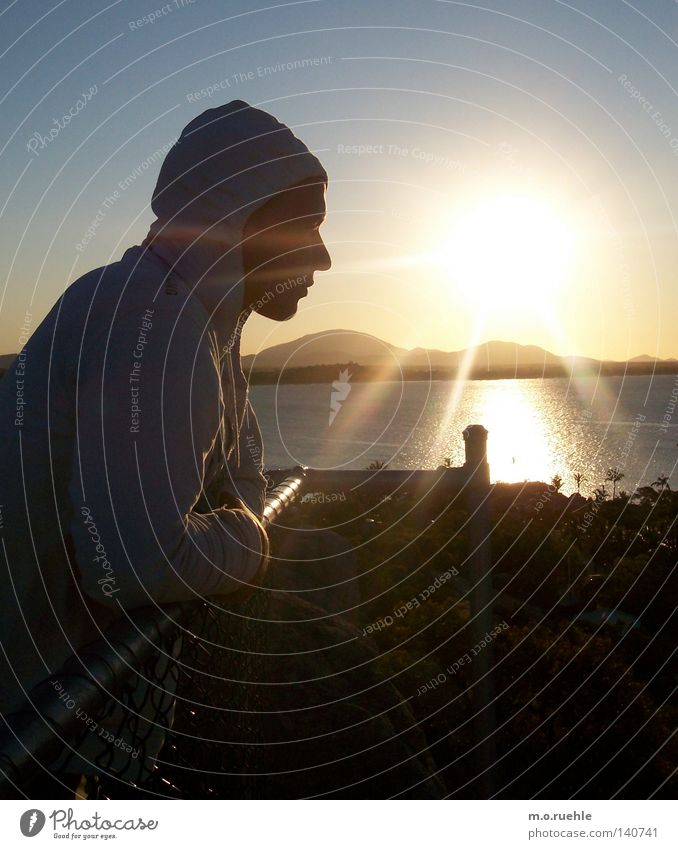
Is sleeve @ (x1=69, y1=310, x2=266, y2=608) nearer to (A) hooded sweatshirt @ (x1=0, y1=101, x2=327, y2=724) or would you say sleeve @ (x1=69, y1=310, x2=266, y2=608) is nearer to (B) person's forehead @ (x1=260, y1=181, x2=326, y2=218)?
(A) hooded sweatshirt @ (x1=0, y1=101, x2=327, y2=724)

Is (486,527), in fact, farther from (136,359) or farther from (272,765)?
(136,359)

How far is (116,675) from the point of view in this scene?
6.26 ft

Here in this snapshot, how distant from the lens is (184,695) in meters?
2.88

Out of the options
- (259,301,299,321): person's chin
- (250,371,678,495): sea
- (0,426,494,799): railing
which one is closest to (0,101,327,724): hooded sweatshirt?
Answer: (0,426,494,799): railing

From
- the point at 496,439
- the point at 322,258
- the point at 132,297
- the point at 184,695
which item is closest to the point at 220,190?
the point at 322,258

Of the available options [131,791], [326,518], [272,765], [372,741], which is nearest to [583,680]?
[372,741]

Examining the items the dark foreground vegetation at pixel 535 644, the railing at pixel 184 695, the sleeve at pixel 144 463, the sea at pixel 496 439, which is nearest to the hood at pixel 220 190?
the sleeve at pixel 144 463

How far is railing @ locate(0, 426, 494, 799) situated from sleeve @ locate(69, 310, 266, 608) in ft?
0.42

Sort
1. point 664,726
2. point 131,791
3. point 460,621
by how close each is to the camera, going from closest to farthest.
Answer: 1. point 131,791
2. point 664,726
3. point 460,621

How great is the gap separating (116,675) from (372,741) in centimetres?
309

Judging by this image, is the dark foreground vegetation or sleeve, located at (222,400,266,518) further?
Result: the dark foreground vegetation

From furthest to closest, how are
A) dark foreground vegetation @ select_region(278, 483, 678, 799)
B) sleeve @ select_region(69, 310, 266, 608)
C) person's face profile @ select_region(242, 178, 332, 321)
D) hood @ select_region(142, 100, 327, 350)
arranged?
dark foreground vegetation @ select_region(278, 483, 678, 799), person's face profile @ select_region(242, 178, 332, 321), hood @ select_region(142, 100, 327, 350), sleeve @ select_region(69, 310, 266, 608)

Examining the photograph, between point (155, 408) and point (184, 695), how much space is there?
44.1 inches

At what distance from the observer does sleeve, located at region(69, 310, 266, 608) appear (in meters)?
2.13
